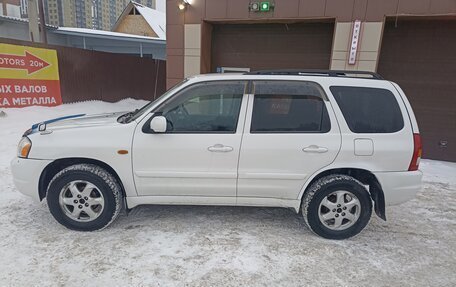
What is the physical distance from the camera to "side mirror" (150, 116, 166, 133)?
122 inches

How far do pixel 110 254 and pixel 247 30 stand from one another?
6760mm

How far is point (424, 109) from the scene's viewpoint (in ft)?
23.6

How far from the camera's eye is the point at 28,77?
9.29 metres

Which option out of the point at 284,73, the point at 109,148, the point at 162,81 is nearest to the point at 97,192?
the point at 109,148

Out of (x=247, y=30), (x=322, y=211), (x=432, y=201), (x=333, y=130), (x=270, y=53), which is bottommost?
(x=432, y=201)

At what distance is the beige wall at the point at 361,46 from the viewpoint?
6.75m

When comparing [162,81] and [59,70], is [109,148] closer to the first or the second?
[59,70]

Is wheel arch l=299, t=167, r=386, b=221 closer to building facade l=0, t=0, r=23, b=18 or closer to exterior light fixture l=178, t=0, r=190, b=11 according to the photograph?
exterior light fixture l=178, t=0, r=190, b=11

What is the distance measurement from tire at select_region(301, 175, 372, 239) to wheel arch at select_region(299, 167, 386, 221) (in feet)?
0.17

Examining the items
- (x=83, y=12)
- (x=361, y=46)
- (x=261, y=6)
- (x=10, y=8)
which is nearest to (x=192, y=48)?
(x=261, y=6)

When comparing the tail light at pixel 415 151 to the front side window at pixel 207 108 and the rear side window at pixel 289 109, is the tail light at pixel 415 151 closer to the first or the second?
the rear side window at pixel 289 109

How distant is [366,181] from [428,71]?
5181 mm

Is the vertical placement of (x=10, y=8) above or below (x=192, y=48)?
above

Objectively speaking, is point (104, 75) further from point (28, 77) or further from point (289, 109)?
point (289, 109)
